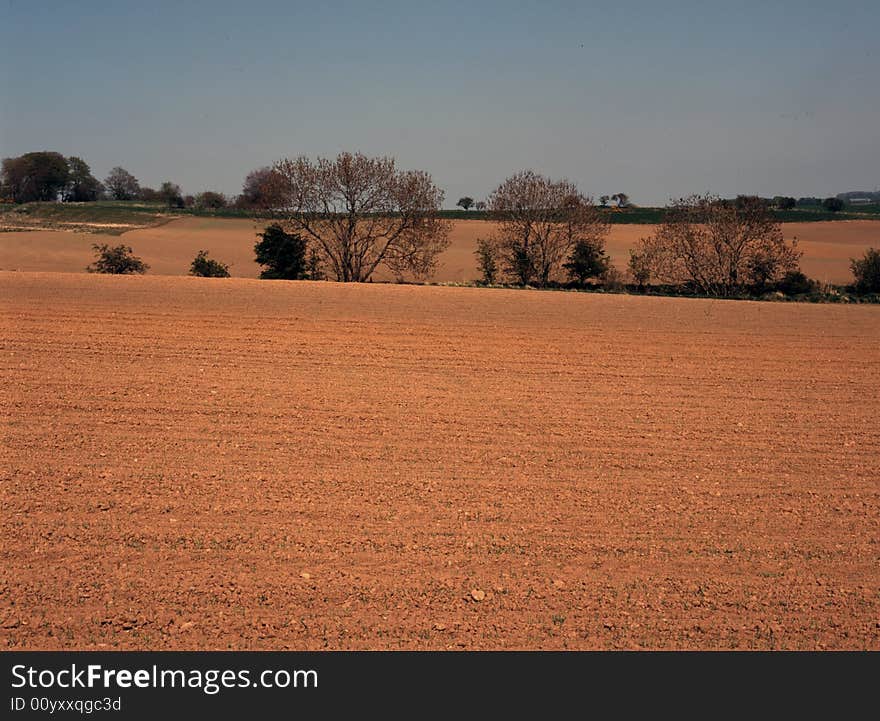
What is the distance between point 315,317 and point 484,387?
7791 millimetres

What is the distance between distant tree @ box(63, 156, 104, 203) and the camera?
104m

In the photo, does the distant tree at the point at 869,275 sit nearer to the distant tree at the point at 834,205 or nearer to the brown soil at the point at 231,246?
the brown soil at the point at 231,246

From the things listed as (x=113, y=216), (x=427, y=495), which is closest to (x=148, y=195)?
(x=113, y=216)

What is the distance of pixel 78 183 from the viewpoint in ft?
346

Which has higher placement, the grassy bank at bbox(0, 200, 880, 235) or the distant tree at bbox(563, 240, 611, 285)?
the grassy bank at bbox(0, 200, 880, 235)

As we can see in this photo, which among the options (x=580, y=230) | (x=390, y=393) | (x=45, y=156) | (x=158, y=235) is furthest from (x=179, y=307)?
(x=45, y=156)

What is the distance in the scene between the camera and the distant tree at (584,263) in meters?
40.5

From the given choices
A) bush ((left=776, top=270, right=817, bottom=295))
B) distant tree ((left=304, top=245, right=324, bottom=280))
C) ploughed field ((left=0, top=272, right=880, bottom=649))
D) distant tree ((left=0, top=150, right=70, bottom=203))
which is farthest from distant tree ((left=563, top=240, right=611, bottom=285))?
distant tree ((left=0, top=150, right=70, bottom=203))

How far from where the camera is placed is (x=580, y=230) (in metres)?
41.4

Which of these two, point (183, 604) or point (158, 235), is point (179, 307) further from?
point (158, 235)

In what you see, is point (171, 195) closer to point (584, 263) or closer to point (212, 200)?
point (212, 200)

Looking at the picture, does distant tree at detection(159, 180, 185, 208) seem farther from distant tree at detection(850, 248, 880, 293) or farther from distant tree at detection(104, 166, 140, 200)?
distant tree at detection(850, 248, 880, 293)

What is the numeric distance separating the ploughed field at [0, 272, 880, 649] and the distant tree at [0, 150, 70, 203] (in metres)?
90.1

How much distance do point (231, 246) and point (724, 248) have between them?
45.7m
